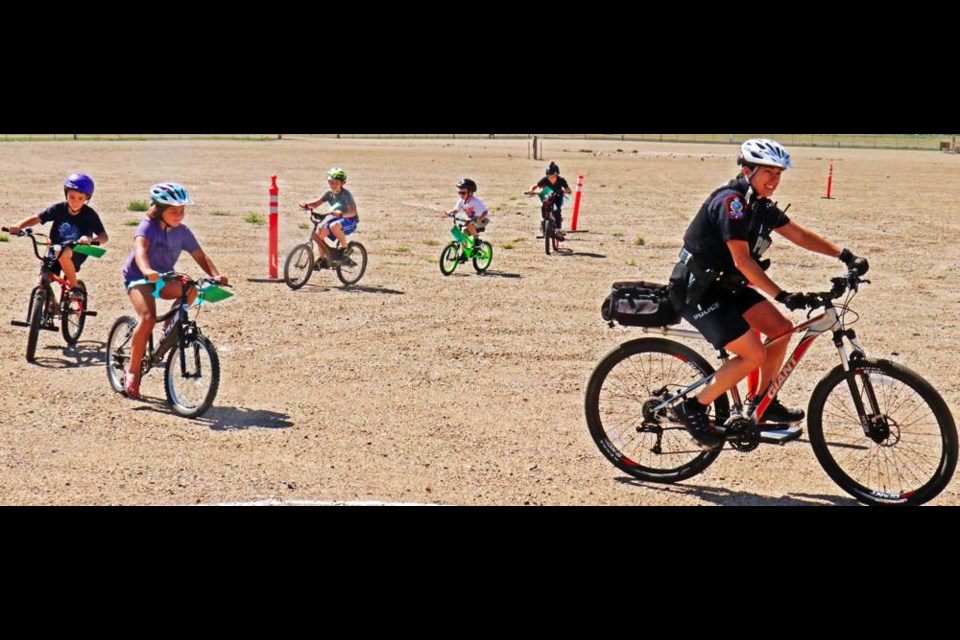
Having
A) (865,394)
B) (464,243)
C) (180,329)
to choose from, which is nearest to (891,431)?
(865,394)

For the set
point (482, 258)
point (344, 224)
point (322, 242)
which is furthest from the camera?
point (482, 258)

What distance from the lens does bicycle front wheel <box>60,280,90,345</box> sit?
1023cm

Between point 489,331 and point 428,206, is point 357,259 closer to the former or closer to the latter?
point 489,331

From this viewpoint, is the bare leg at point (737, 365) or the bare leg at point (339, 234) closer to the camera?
the bare leg at point (737, 365)

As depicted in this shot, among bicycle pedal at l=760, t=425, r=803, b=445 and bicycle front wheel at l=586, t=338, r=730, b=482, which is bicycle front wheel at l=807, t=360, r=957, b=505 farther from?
bicycle front wheel at l=586, t=338, r=730, b=482

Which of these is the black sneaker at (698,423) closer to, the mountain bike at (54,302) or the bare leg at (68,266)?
the mountain bike at (54,302)

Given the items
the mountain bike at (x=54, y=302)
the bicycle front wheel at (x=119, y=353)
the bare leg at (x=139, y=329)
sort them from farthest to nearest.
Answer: the mountain bike at (x=54, y=302) → the bicycle front wheel at (x=119, y=353) → the bare leg at (x=139, y=329)

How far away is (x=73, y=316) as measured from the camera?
10461 mm

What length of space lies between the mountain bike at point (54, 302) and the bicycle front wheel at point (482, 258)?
7326 mm

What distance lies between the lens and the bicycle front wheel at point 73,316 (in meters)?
10.2

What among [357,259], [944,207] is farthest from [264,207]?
[944,207]


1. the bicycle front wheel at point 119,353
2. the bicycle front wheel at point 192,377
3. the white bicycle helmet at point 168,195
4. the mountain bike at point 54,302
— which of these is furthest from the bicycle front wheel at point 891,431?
the mountain bike at point 54,302

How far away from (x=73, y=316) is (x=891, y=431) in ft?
25.3

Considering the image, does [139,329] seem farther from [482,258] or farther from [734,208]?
[482,258]
